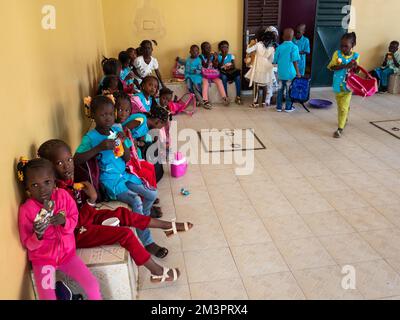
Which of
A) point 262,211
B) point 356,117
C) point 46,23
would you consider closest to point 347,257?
point 262,211

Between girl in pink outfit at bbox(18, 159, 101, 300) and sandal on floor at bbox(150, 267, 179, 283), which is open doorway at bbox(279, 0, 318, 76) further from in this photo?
girl in pink outfit at bbox(18, 159, 101, 300)

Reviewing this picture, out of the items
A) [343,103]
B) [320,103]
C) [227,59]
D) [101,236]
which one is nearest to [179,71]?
[227,59]

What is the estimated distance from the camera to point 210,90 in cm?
650

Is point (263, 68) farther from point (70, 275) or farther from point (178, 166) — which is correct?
point (70, 275)

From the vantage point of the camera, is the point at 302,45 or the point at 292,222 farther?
the point at 302,45

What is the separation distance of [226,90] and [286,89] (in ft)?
3.46

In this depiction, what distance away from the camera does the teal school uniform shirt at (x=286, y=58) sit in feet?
18.4

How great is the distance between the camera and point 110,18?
6.20m

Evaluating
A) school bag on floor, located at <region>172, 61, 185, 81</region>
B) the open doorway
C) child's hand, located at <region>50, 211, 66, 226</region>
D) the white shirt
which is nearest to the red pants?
child's hand, located at <region>50, 211, 66, 226</region>

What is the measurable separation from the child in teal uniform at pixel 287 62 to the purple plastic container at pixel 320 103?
19.3 inches

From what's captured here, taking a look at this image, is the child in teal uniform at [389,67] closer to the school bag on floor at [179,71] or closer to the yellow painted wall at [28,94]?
the school bag on floor at [179,71]

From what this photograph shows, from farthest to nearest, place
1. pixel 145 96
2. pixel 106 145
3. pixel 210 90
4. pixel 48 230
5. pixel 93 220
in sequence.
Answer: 1. pixel 210 90
2. pixel 145 96
3. pixel 106 145
4. pixel 93 220
5. pixel 48 230

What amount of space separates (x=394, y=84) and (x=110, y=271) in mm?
6458
